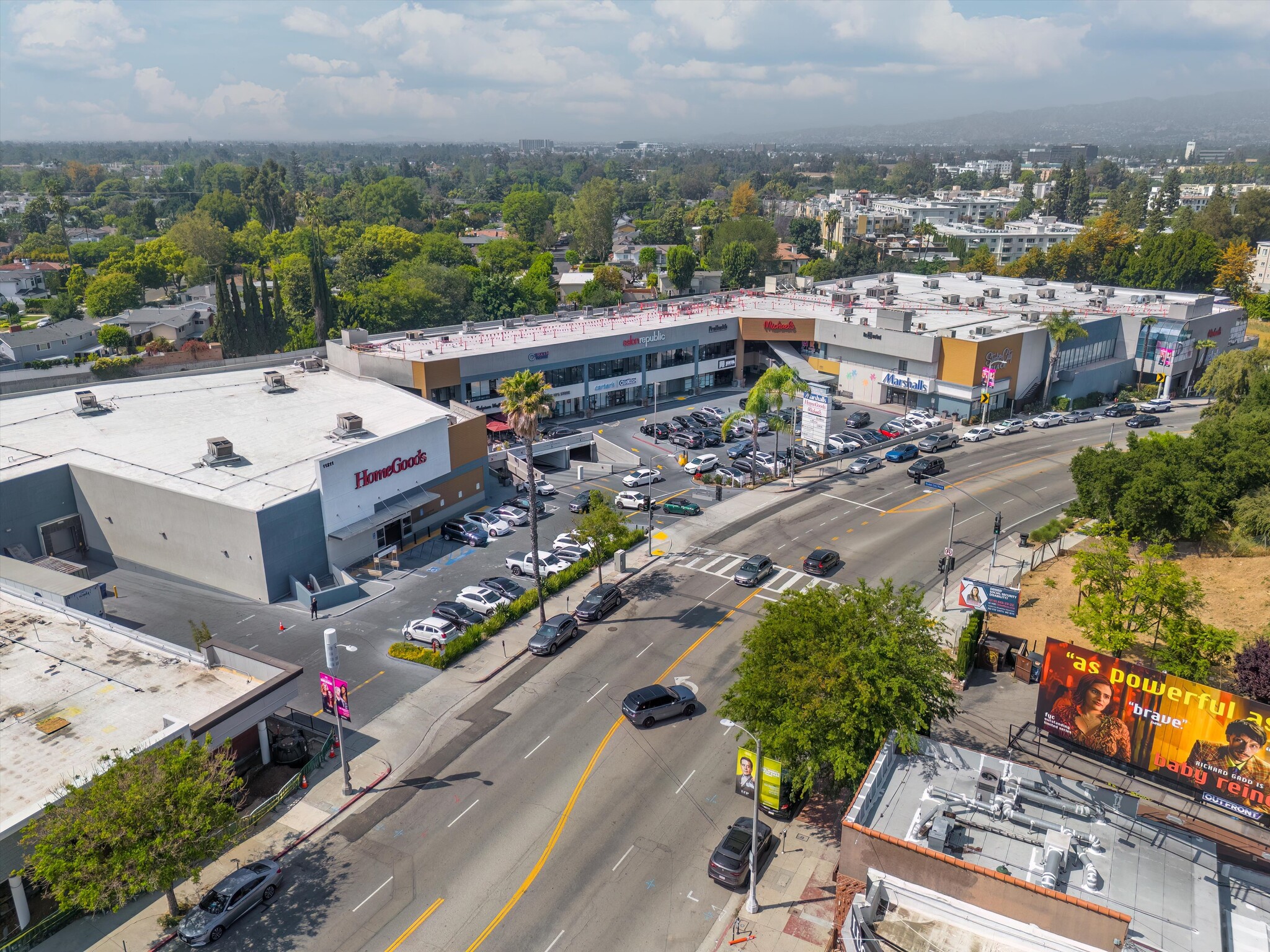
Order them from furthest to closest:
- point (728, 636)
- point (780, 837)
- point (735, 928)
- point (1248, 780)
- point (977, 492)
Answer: point (977, 492) < point (728, 636) < point (780, 837) < point (1248, 780) < point (735, 928)

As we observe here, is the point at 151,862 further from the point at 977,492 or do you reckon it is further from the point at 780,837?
the point at 977,492

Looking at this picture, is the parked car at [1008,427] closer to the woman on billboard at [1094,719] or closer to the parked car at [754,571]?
the parked car at [754,571]

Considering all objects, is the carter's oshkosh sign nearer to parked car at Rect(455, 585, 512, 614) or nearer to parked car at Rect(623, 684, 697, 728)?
parked car at Rect(455, 585, 512, 614)

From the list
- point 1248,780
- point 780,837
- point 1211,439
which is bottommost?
point 780,837

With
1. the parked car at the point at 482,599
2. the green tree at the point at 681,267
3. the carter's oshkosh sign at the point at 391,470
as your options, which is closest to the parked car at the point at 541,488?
the carter's oshkosh sign at the point at 391,470

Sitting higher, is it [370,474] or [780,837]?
[370,474]

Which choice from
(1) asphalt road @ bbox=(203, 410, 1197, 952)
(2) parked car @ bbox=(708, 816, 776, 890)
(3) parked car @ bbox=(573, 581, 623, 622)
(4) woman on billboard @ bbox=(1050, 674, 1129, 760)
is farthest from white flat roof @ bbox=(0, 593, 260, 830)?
(4) woman on billboard @ bbox=(1050, 674, 1129, 760)

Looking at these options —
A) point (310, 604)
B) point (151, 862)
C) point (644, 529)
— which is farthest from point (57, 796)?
point (644, 529)
